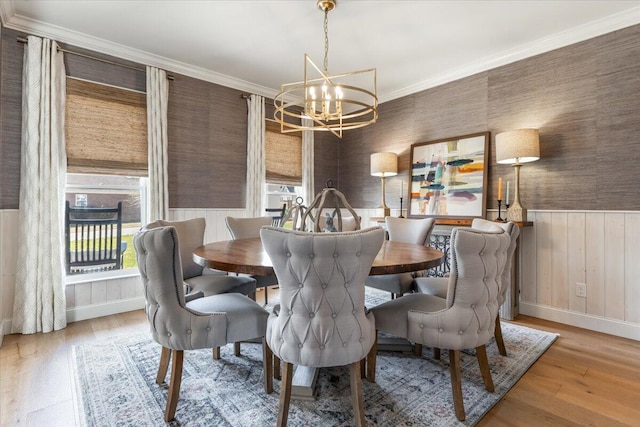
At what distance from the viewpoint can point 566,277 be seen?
9.33ft

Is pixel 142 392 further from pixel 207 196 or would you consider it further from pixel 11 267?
pixel 207 196

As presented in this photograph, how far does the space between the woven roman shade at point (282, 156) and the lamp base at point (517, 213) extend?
A: 2705 mm

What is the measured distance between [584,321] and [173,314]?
3.33 metres

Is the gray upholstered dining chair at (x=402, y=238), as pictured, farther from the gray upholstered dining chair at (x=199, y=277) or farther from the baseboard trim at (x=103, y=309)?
the baseboard trim at (x=103, y=309)

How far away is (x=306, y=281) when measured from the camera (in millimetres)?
1250

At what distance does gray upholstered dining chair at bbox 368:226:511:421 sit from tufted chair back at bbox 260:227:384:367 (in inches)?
16.2

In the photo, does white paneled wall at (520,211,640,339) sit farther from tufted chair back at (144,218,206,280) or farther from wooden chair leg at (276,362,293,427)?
tufted chair back at (144,218,206,280)

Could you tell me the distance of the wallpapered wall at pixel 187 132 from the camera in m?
2.56

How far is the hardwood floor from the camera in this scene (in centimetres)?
157

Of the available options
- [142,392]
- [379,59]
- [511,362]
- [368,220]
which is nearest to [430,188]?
[368,220]

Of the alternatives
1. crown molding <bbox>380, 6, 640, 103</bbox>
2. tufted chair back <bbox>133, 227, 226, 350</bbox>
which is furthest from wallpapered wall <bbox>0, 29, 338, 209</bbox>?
crown molding <bbox>380, 6, 640, 103</bbox>

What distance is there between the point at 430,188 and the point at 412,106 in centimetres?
113

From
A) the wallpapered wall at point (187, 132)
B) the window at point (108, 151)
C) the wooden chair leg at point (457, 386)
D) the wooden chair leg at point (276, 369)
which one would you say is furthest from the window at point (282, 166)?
the wooden chair leg at point (457, 386)

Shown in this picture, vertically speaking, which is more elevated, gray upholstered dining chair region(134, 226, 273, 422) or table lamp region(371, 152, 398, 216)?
table lamp region(371, 152, 398, 216)
